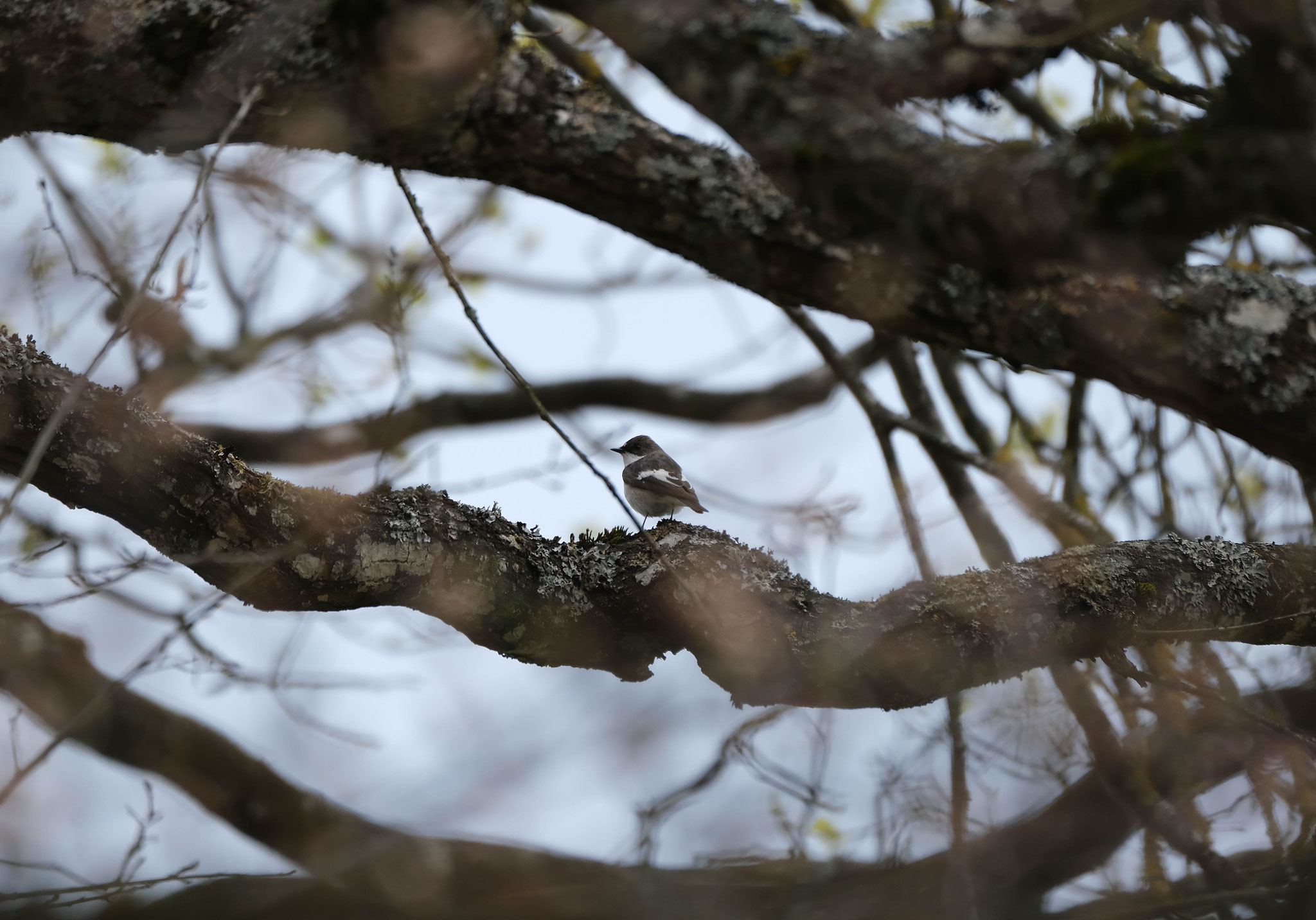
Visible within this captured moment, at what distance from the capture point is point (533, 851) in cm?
408

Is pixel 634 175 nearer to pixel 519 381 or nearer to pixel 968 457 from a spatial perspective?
pixel 519 381

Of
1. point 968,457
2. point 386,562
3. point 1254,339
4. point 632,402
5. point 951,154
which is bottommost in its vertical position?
point 386,562

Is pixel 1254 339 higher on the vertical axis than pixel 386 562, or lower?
higher

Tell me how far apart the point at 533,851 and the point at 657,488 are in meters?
1.79

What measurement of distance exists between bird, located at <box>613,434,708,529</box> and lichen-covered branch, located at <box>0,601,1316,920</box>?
5.78 ft

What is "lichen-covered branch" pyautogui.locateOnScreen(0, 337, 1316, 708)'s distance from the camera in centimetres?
235

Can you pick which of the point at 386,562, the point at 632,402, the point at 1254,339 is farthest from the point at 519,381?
the point at 632,402

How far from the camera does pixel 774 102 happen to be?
2.15 metres

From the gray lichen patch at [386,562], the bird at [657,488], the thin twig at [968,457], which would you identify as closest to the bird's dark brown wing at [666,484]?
the bird at [657,488]

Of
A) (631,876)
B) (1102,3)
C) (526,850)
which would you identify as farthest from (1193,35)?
(526,850)

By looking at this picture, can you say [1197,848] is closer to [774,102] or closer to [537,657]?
[537,657]

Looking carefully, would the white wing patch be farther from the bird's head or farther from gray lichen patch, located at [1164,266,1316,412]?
gray lichen patch, located at [1164,266,1316,412]

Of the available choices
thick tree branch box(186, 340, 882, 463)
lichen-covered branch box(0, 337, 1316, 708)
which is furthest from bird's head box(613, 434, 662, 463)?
lichen-covered branch box(0, 337, 1316, 708)

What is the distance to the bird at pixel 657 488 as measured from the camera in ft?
16.1
